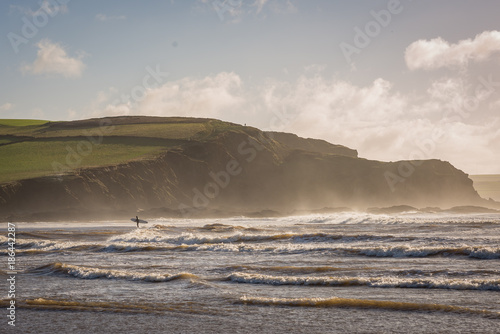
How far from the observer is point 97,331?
9.70 meters

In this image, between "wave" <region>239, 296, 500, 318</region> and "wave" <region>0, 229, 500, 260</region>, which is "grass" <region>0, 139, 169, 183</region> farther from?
"wave" <region>239, 296, 500, 318</region>

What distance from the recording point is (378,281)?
14492mm

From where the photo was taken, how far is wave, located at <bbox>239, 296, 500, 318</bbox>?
10.8 metres

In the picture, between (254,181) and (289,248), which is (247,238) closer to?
(289,248)

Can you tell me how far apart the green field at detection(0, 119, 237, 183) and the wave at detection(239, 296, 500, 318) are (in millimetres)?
64416

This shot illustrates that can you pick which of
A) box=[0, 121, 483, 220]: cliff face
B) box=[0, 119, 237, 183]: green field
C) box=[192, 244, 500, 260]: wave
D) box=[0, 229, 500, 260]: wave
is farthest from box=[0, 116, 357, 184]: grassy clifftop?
box=[192, 244, 500, 260]: wave

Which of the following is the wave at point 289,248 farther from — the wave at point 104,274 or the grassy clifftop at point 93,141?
the grassy clifftop at point 93,141

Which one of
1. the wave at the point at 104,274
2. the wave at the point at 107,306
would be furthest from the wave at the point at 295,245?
the wave at the point at 107,306

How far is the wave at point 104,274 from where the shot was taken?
16.5 metres

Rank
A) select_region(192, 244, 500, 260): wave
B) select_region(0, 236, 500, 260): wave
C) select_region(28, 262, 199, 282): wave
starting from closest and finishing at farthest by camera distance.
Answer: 1. select_region(28, 262, 199, 282): wave
2. select_region(192, 244, 500, 260): wave
3. select_region(0, 236, 500, 260): wave

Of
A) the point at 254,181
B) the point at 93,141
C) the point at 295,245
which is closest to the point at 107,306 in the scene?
the point at 295,245

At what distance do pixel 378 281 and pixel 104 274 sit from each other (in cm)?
1018

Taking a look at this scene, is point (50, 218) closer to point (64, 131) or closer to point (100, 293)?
point (64, 131)

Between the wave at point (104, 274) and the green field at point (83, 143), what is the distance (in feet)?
176
